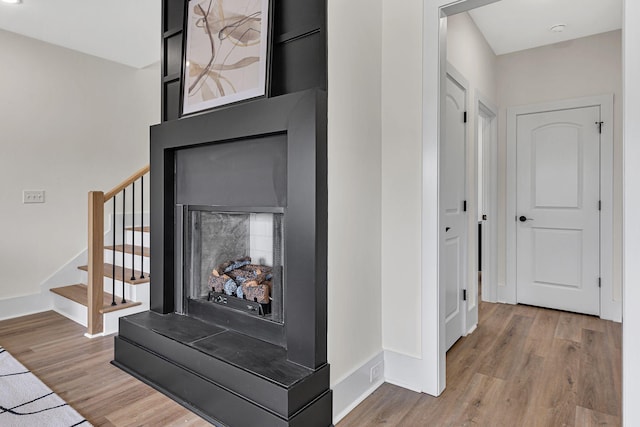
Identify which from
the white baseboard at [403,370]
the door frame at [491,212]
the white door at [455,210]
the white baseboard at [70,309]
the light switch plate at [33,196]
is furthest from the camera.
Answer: the door frame at [491,212]

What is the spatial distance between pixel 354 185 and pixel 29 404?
6.55 ft

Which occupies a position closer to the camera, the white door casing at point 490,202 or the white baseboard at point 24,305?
the white baseboard at point 24,305

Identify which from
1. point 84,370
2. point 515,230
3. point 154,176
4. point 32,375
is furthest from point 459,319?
point 32,375

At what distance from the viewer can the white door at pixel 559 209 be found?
11.5 ft

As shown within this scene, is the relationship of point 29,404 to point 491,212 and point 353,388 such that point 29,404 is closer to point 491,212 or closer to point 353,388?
point 353,388

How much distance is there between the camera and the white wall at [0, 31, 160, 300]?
11.0 feet

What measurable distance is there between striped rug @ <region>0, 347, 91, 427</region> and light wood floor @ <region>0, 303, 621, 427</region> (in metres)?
0.06

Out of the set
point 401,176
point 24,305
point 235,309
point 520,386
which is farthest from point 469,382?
point 24,305

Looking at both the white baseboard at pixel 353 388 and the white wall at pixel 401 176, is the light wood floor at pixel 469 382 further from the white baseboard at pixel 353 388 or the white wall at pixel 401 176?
the white wall at pixel 401 176

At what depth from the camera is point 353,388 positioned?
1927mm

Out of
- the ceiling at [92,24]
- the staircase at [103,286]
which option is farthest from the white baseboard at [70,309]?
the ceiling at [92,24]

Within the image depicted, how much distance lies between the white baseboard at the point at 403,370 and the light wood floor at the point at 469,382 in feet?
0.19

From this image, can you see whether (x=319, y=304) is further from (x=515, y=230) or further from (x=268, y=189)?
(x=515, y=230)

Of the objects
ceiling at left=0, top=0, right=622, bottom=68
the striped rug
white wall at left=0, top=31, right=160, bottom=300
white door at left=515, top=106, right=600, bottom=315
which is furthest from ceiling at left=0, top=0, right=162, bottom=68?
white door at left=515, top=106, right=600, bottom=315
